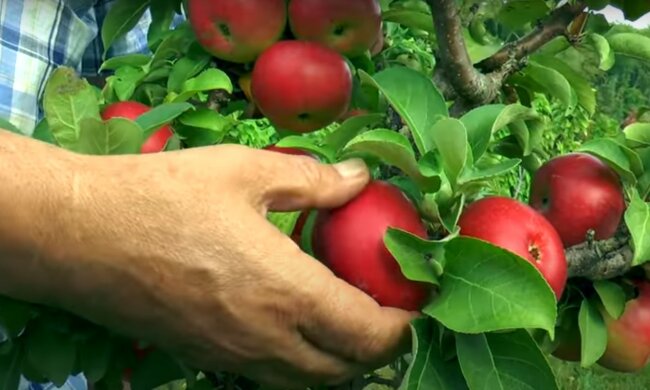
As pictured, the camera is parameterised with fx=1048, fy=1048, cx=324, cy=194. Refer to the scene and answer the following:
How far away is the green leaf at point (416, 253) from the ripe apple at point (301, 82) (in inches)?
8.3

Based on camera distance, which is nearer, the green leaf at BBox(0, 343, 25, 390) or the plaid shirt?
the green leaf at BBox(0, 343, 25, 390)

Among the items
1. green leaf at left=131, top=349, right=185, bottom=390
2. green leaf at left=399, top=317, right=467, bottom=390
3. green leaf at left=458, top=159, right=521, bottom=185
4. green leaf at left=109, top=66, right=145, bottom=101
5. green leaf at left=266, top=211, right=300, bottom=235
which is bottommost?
green leaf at left=131, top=349, right=185, bottom=390

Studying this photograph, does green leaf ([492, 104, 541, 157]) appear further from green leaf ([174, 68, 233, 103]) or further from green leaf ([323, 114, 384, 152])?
green leaf ([174, 68, 233, 103])

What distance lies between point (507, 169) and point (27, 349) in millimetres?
446

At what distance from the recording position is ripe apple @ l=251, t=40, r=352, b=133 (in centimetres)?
95

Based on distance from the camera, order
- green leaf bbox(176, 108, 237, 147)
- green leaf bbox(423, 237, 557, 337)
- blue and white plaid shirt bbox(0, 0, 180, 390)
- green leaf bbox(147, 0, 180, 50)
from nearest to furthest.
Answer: green leaf bbox(423, 237, 557, 337) → green leaf bbox(176, 108, 237, 147) → green leaf bbox(147, 0, 180, 50) → blue and white plaid shirt bbox(0, 0, 180, 390)

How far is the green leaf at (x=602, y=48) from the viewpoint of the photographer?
3.30ft

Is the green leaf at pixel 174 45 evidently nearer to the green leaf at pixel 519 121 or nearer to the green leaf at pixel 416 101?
the green leaf at pixel 416 101

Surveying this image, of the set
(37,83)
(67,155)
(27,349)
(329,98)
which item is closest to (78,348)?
(27,349)

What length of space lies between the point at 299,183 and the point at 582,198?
0.26 meters

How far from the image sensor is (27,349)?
0.92 metres

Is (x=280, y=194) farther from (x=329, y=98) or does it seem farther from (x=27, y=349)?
(x=27, y=349)

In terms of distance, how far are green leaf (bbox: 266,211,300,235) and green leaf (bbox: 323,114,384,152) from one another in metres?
0.07

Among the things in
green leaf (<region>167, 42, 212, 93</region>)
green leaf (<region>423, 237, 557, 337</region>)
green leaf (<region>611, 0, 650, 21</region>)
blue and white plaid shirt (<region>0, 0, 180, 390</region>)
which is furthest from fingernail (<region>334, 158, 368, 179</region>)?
blue and white plaid shirt (<region>0, 0, 180, 390</region>)
